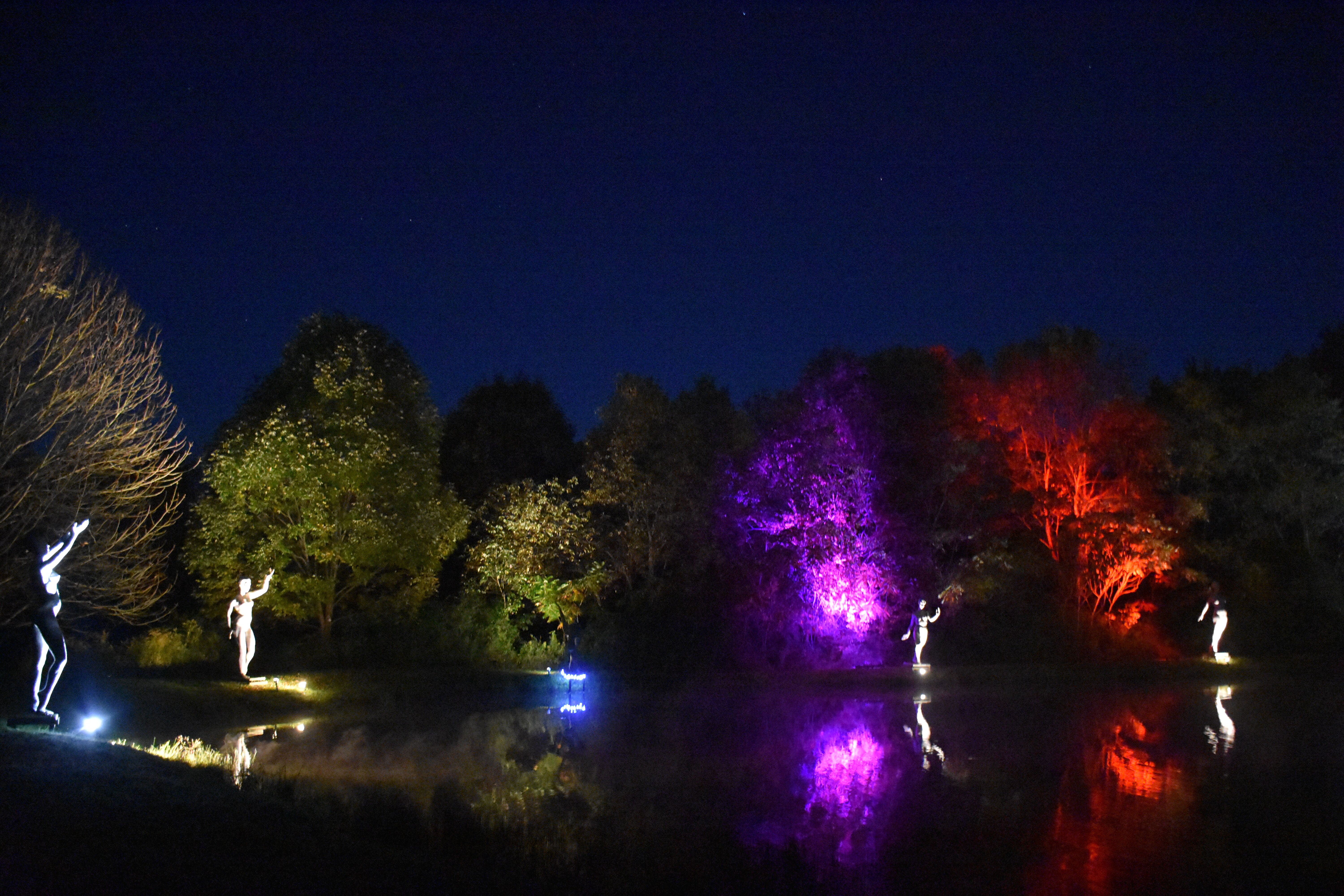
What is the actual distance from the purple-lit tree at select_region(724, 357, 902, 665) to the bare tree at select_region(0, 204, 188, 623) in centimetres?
1368

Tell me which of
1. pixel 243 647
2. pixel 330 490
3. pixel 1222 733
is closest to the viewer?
pixel 1222 733

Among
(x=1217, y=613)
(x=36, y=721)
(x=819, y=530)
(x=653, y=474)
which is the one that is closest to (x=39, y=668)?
(x=36, y=721)

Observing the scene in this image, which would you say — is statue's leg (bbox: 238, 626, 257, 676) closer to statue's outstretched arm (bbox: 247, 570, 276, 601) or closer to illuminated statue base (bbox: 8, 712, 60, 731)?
statue's outstretched arm (bbox: 247, 570, 276, 601)

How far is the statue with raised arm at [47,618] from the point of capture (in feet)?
40.3

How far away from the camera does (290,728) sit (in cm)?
1672

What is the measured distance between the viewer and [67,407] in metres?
17.5

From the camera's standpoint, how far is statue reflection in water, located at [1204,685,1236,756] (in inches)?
566

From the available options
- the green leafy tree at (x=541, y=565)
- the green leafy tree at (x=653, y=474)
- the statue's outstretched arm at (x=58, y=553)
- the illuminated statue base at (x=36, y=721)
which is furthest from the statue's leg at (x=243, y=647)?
the green leafy tree at (x=653, y=474)

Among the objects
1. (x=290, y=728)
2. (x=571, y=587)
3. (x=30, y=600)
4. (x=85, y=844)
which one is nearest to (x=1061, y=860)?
(x=85, y=844)

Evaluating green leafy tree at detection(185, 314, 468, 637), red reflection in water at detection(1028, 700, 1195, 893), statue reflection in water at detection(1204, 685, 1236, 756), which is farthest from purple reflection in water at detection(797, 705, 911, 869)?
green leafy tree at detection(185, 314, 468, 637)

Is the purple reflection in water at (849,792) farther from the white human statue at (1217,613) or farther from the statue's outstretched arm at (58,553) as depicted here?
the white human statue at (1217,613)

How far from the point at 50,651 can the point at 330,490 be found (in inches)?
519

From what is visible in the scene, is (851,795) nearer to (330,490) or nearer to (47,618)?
(47,618)

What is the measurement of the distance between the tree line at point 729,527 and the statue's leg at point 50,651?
25.2ft
